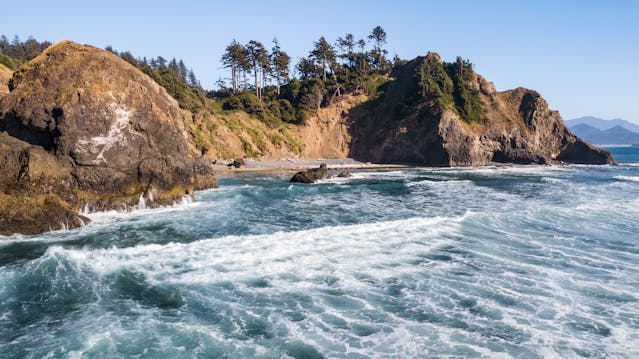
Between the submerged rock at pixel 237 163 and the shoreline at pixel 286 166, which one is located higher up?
the submerged rock at pixel 237 163

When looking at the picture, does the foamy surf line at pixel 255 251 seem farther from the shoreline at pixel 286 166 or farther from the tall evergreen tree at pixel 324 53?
the tall evergreen tree at pixel 324 53

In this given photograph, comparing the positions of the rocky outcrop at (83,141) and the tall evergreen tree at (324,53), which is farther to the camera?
the tall evergreen tree at (324,53)

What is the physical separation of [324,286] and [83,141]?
19.2 metres

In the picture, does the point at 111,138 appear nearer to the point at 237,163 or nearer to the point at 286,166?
the point at 237,163

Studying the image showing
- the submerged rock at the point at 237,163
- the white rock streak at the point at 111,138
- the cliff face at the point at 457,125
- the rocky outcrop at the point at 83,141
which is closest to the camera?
the rocky outcrop at the point at 83,141

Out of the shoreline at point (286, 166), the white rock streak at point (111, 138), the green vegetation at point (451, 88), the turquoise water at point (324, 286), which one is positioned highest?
the green vegetation at point (451, 88)

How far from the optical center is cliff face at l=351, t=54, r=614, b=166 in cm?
6956

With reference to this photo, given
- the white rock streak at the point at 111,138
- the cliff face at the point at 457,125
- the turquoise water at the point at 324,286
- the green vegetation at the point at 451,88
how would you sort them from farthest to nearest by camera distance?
the green vegetation at the point at 451,88
the cliff face at the point at 457,125
the white rock streak at the point at 111,138
the turquoise water at the point at 324,286

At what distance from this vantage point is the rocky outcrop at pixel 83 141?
2148 cm

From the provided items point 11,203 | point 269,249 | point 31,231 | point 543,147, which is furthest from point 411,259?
point 543,147

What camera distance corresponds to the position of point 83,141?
24688 mm

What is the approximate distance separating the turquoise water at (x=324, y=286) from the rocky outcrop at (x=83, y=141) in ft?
6.23

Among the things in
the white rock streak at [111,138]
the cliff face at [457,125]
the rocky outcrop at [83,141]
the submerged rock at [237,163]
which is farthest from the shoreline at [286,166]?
the white rock streak at [111,138]

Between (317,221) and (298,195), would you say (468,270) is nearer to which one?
(317,221)
